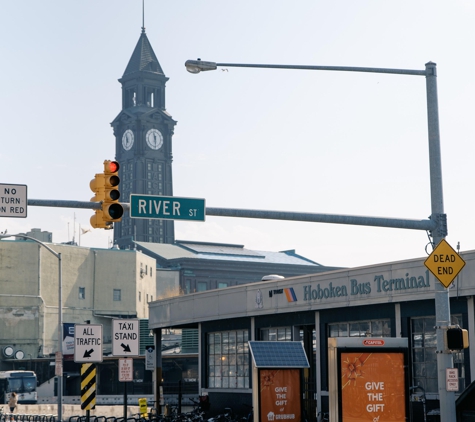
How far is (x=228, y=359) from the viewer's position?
151ft

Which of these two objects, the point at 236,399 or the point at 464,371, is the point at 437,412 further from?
A: the point at 236,399

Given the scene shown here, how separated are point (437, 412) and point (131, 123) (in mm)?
156207

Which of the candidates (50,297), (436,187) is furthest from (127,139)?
(436,187)

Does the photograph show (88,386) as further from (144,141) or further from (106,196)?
(144,141)

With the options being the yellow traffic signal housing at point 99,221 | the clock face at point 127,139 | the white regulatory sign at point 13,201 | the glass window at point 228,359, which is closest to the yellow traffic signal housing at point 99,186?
the yellow traffic signal housing at point 99,221

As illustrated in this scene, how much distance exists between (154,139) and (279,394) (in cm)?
16102

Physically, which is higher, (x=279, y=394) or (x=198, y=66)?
(x=198, y=66)

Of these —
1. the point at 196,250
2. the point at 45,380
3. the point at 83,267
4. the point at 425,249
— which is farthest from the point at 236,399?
the point at 196,250

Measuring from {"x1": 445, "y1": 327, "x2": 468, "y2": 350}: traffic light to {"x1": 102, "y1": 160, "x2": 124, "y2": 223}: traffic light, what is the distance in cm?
748

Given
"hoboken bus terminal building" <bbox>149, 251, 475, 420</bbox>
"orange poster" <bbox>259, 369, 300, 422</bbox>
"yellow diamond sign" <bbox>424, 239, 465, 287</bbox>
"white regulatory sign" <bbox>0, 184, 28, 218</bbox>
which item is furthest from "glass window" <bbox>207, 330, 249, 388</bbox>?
"yellow diamond sign" <bbox>424, 239, 465, 287</bbox>

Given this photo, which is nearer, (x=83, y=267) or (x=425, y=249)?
(x=425, y=249)

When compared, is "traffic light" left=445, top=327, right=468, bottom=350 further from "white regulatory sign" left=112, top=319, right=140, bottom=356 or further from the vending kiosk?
"white regulatory sign" left=112, top=319, right=140, bottom=356

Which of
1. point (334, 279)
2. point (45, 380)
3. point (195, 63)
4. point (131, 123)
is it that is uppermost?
point (131, 123)

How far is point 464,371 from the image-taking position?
31.8 metres
